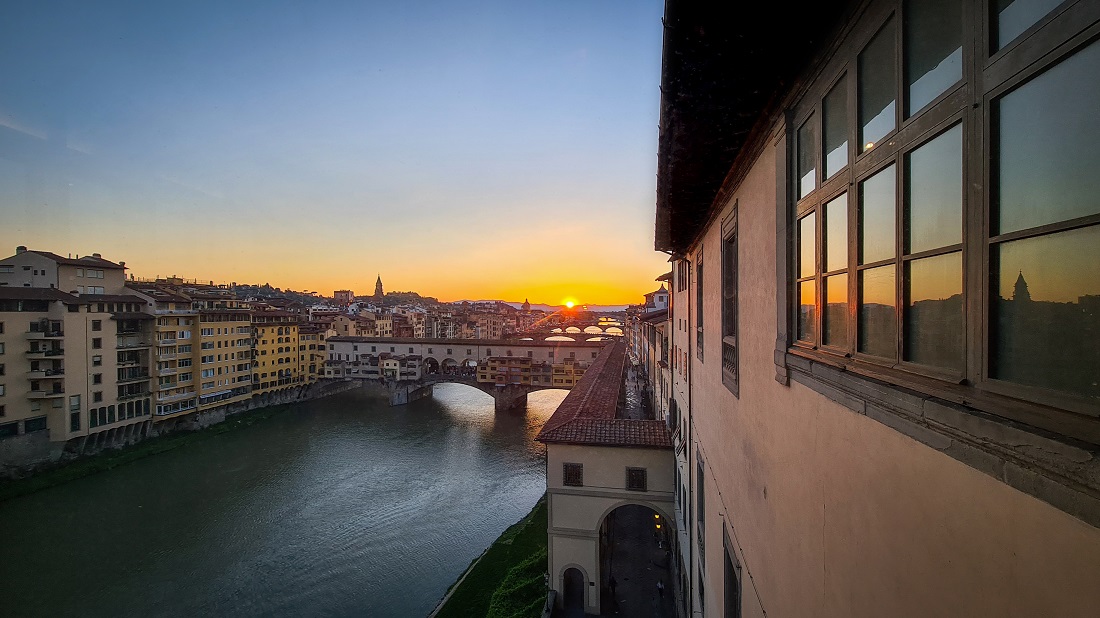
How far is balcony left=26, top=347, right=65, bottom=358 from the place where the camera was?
81.3 feet

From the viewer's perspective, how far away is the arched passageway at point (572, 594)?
12.7 metres

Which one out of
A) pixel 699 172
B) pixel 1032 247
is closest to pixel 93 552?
pixel 699 172

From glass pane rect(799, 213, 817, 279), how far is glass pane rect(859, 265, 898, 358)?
475mm

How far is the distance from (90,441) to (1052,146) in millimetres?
37243

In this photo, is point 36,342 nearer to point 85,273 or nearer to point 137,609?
point 85,273

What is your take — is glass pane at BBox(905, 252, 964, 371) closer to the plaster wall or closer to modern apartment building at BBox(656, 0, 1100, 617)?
modern apartment building at BBox(656, 0, 1100, 617)

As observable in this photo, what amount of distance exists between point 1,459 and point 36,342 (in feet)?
19.4

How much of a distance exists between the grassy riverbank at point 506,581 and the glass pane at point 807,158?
13.7 m

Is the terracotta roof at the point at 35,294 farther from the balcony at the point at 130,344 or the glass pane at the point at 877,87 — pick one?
the glass pane at the point at 877,87

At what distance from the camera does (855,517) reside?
159 centimetres

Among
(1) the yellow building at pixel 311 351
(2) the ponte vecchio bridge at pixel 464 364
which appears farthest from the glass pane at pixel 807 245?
(1) the yellow building at pixel 311 351

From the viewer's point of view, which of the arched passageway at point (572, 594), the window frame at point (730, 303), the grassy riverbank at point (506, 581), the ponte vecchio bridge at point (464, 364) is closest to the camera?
the window frame at point (730, 303)

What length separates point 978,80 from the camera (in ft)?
3.44

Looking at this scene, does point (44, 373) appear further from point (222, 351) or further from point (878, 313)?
point (878, 313)
